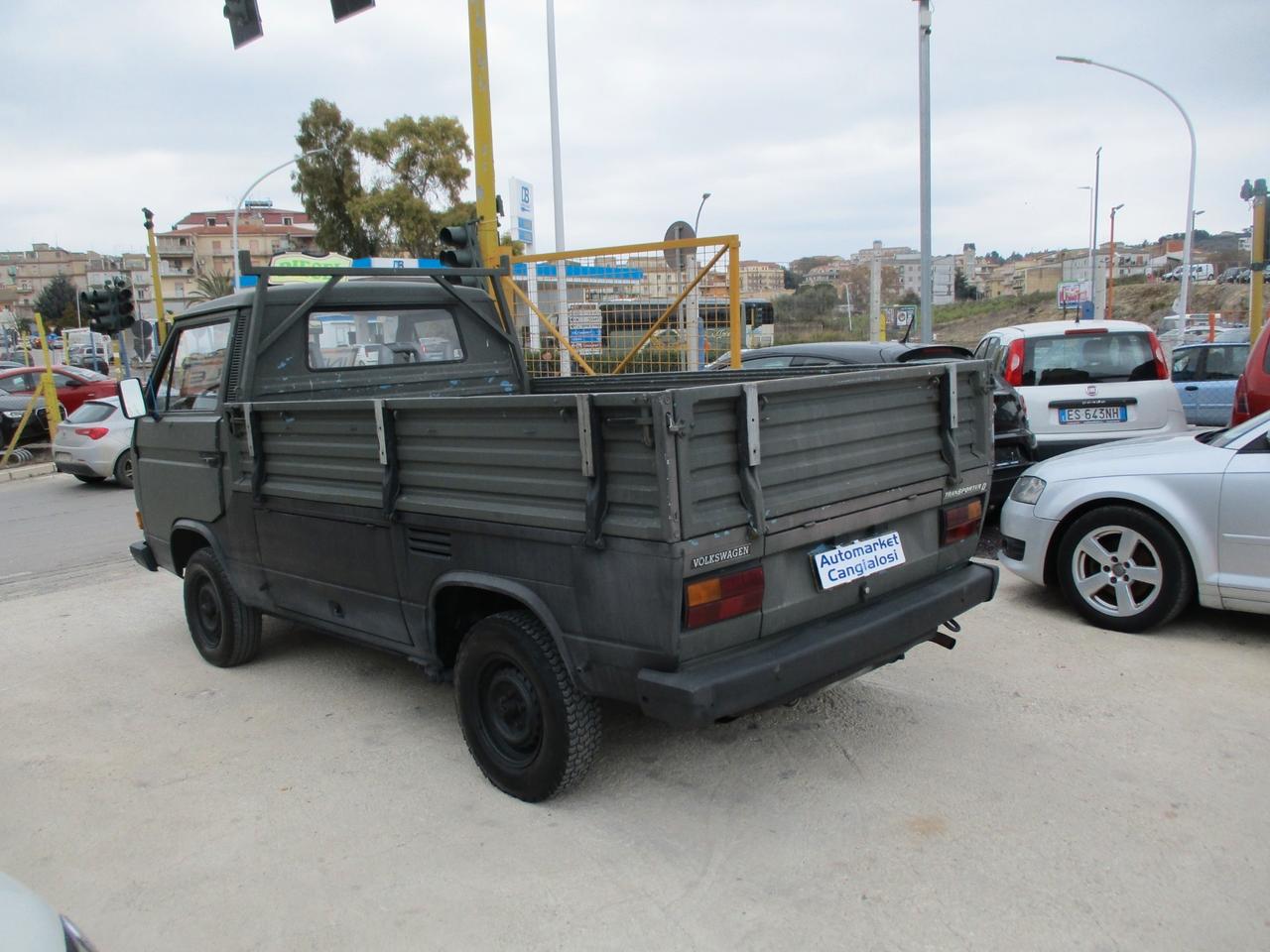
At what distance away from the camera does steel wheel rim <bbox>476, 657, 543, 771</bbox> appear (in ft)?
11.2

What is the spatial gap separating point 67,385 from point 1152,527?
19793mm

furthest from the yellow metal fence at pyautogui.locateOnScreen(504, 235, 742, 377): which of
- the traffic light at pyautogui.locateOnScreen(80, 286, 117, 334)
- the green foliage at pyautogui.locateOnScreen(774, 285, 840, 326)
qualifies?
the green foliage at pyautogui.locateOnScreen(774, 285, 840, 326)

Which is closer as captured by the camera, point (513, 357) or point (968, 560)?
point (968, 560)

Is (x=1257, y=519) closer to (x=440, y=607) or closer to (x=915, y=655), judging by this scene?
(x=915, y=655)

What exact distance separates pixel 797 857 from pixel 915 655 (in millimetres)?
2090

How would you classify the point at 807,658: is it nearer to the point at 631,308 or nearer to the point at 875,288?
the point at 631,308

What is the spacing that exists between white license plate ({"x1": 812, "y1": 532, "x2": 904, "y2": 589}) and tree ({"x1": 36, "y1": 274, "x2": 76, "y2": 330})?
100534 millimetres

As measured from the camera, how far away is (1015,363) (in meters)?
7.91

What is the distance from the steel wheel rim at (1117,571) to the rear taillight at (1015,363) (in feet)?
9.51

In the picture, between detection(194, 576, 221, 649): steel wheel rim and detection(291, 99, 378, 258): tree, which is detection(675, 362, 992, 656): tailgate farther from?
detection(291, 99, 378, 258): tree

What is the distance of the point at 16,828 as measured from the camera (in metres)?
3.57

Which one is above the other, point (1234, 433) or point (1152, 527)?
point (1234, 433)

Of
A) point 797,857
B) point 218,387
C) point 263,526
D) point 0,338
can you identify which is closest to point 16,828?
point 263,526

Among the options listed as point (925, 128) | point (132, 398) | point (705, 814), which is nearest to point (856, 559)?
point (705, 814)
